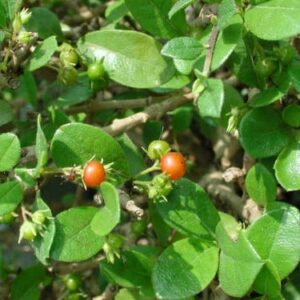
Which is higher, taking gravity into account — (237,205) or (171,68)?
(171,68)

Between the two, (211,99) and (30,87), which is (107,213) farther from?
(30,87)

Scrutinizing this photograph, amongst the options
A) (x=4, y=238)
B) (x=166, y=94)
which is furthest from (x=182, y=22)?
(x=4, y=238)

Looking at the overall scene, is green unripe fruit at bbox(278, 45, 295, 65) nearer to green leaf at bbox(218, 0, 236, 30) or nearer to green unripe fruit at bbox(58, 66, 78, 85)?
green leaf at bbox(218, 0, 236, 30)

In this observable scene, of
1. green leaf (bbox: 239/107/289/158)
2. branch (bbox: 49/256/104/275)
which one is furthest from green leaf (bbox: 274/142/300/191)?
branch (bbox: 49/256/104/275)

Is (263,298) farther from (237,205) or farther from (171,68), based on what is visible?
(171,68)

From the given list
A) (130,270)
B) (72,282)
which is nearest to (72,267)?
(72,282)

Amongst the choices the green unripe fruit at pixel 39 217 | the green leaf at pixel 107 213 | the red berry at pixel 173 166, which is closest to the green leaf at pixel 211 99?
the red berry at pixel 173 166
